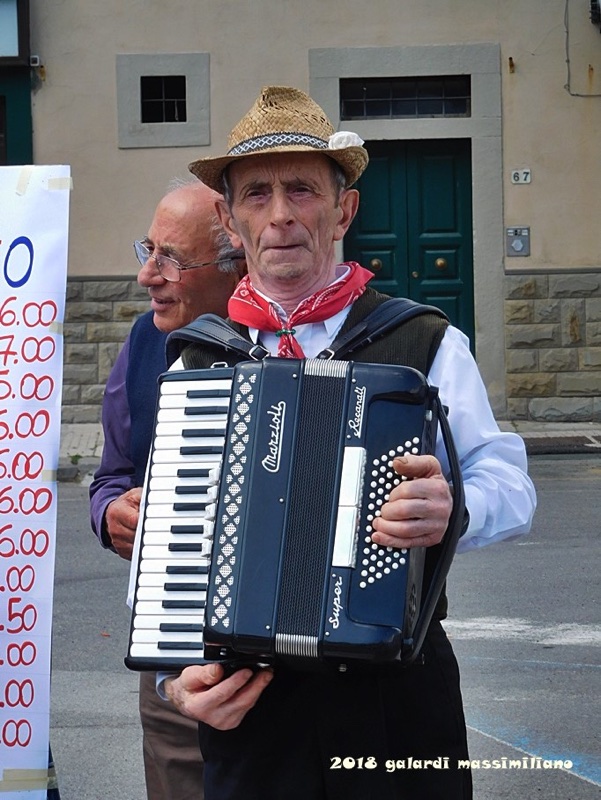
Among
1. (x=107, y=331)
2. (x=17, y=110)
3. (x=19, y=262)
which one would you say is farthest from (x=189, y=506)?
(x=17, y=110)

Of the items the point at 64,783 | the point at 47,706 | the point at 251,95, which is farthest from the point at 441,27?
the point at 47,706

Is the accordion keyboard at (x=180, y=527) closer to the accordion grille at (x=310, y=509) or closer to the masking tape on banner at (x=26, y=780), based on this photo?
the accordion grille at (x=310, y=509)

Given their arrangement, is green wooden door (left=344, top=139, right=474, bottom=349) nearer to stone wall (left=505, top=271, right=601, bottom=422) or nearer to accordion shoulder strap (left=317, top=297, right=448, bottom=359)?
stone wall (left=505, top=271, right=601, bottom=422)

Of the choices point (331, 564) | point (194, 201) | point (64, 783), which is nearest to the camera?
point (331, 564)

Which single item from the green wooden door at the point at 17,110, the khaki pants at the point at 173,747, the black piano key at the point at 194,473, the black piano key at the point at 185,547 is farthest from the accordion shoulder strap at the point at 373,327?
the green wooden door at the point at 17,110

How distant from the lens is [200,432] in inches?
95.8

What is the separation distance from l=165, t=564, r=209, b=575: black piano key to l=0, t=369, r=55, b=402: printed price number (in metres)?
1.34

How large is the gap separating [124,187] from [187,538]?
473 inches

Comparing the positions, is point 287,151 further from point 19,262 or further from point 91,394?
Answer: point 91,394

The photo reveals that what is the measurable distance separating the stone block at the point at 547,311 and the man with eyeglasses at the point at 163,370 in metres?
10.8

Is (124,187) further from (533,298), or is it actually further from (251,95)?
(533,298)

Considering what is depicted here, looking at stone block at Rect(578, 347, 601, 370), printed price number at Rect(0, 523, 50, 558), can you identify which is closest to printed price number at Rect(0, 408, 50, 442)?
printed price number at Rect(0, 523, 50, 558)

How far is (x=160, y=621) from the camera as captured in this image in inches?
95.0

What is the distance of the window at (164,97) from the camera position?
1412cm
